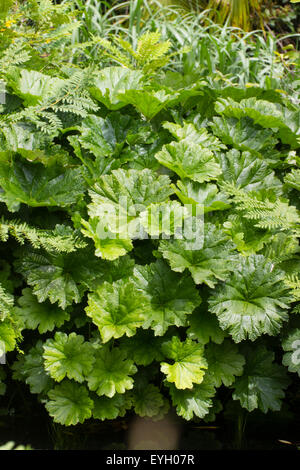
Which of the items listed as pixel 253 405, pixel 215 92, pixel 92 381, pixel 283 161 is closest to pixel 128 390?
pixel 92 381

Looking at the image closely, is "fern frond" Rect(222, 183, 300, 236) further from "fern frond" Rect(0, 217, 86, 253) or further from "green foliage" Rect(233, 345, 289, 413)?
"fern frond" Rect(0, 217, 86, 253)

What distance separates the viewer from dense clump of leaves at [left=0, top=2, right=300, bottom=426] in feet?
5.62

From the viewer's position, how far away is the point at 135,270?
5.96 feet

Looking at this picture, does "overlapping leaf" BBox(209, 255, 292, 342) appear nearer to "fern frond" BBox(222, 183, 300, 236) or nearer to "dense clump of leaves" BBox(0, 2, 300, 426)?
"dense clump of leaves" BBox(0, 2, 300, 426)

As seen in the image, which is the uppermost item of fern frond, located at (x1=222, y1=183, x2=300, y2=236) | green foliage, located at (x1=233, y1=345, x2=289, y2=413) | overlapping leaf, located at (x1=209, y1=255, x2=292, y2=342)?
fern frond, located at (x1=222, y1=183, x2=300, y2=236)

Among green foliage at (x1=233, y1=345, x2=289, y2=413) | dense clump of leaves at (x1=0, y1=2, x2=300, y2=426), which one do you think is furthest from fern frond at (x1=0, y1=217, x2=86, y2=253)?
green foliage at (x1=233, y1=345, x2=289, y2=413)

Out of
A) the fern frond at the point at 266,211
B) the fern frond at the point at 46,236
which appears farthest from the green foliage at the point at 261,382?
the fern frond at the point at 46,236

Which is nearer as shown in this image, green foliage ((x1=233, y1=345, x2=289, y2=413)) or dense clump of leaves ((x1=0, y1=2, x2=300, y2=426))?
dense clump of leaves ((x1=0, y1=2, x2=300, y2=426))

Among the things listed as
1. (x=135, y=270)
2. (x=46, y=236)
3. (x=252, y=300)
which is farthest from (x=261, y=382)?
(x=46, y=236)

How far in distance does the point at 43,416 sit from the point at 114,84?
168 centimetres

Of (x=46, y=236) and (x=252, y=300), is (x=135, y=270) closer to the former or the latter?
(x=46, y=236)

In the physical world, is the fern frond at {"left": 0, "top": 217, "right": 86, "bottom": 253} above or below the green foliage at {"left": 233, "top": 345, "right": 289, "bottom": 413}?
above

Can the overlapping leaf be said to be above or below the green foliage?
above
